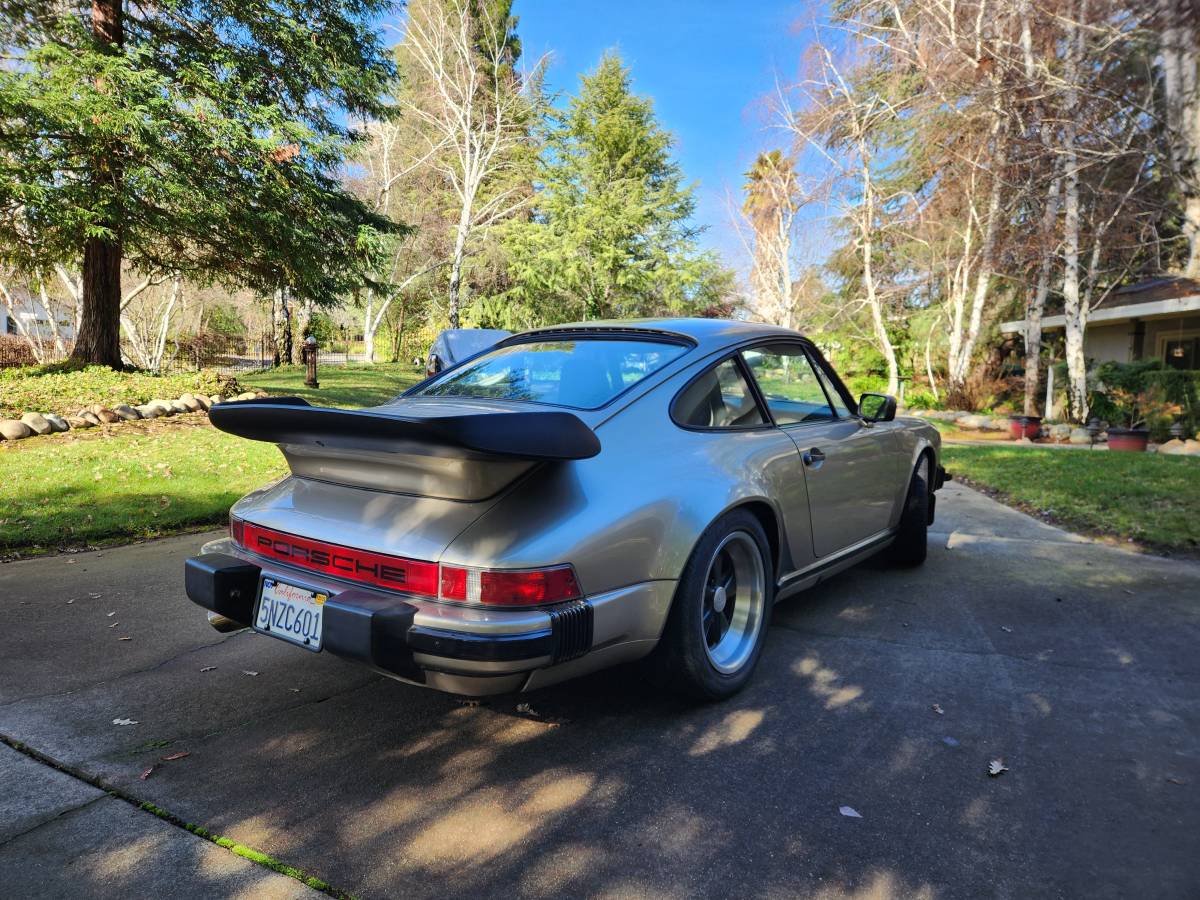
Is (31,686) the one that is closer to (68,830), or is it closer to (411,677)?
(68,830)

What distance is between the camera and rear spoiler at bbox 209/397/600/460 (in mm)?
2100

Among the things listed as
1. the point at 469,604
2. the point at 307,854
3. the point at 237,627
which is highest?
the point at 469,604

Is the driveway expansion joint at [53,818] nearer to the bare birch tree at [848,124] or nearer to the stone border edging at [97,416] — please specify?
the stone border edging at [97,416]

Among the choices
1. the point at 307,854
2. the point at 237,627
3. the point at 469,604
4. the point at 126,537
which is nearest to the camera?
the point at 307,854

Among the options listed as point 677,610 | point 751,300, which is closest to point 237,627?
point 677,610

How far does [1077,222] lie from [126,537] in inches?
622

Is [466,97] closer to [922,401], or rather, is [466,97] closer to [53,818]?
[922,401]

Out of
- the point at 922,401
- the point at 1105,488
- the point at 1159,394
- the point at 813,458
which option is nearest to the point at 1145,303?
the point at 1159,394

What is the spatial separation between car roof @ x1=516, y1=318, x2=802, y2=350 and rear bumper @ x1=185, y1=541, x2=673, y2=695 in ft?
4.36

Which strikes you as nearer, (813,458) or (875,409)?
(813,458)

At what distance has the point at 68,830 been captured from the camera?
6.97 feet

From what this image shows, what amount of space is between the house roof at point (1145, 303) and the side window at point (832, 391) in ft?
45.5

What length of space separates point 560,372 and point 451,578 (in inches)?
50.2

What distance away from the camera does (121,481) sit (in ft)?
22.6
